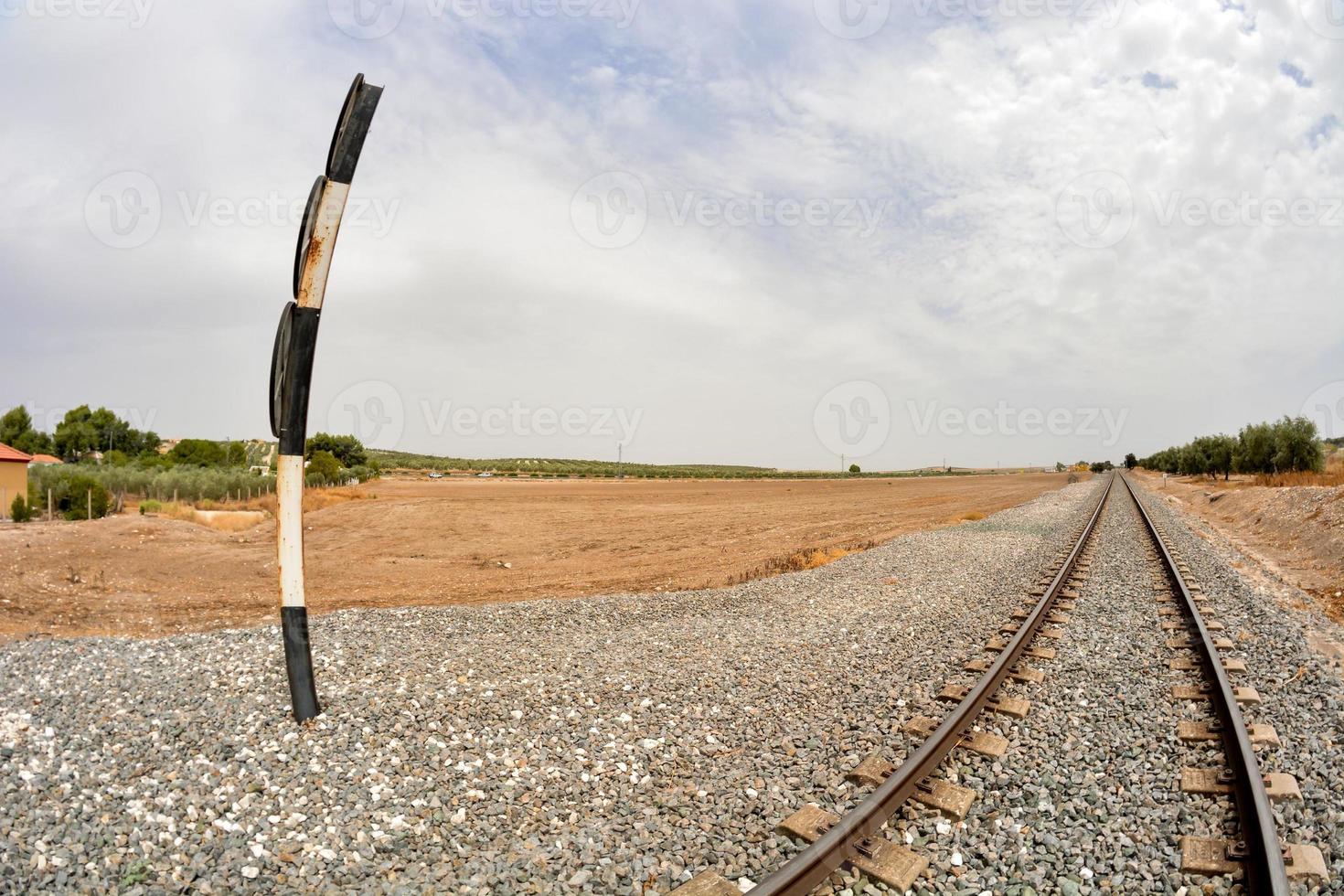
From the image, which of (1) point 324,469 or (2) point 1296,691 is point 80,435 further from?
(2) point 1296,691

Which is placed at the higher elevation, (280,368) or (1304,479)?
(280,368)

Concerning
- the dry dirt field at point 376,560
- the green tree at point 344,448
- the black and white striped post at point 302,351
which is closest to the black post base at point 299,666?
the black and white striped post at point 302,351

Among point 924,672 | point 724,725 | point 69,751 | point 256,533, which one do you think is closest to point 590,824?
point 724,725

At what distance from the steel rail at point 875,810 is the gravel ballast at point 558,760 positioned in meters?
0.16

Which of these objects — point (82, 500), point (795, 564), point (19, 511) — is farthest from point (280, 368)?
point (82, 500)

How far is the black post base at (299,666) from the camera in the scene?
19.0ft

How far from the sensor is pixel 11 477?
32.0 metres

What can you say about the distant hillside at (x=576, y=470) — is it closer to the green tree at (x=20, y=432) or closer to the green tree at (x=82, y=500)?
the green tree at (x=20, y=432)

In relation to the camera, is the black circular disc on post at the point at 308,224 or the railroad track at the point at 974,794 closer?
the railroad track at the point at 974,794

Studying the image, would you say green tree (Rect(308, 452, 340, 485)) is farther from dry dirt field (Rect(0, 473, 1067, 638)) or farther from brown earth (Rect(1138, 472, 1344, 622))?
brown earth (Rect(1138, 472, 1344, 622))

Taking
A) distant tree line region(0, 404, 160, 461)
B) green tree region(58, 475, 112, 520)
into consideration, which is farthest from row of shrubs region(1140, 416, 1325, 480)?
distant tree line region(0, 404, 160, 461)

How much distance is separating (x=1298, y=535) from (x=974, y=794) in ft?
84.2

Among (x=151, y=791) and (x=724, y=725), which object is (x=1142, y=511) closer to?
(x=724, y=725)

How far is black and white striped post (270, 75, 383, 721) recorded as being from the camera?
5766 millimetres
